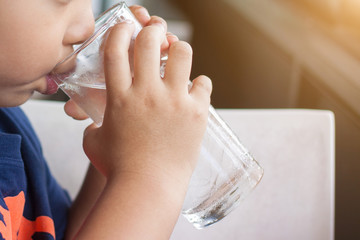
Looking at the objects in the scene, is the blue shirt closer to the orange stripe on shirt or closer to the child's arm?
the orange stripe on shirt

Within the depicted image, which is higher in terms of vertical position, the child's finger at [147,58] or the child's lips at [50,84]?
the child's finger at [147,58]

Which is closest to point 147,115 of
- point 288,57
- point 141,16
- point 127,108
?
point 127,108

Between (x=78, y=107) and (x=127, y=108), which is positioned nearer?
(x=127, y=108)

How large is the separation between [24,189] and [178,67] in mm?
305

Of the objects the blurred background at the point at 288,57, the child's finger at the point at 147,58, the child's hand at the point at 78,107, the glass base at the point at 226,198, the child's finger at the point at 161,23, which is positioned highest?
the child's finger at the point at 147,58

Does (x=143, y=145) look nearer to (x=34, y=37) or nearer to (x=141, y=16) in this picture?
(x=34, y=37)

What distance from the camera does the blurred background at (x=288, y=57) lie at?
1.33 m

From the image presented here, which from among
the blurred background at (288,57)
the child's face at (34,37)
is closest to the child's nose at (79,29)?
the child's face at (34,37)

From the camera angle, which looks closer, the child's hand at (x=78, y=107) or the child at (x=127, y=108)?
the child at (x=127, y=108)

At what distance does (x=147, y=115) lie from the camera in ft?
1.69

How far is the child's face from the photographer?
0.53m

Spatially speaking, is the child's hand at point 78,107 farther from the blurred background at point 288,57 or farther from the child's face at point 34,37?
the blurred background at point 288,57

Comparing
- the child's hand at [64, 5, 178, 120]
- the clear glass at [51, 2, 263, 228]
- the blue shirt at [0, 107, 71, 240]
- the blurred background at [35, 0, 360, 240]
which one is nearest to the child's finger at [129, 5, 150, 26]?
the child's hand at [64, 5, 178, 120]

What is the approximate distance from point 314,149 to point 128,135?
0.52m
